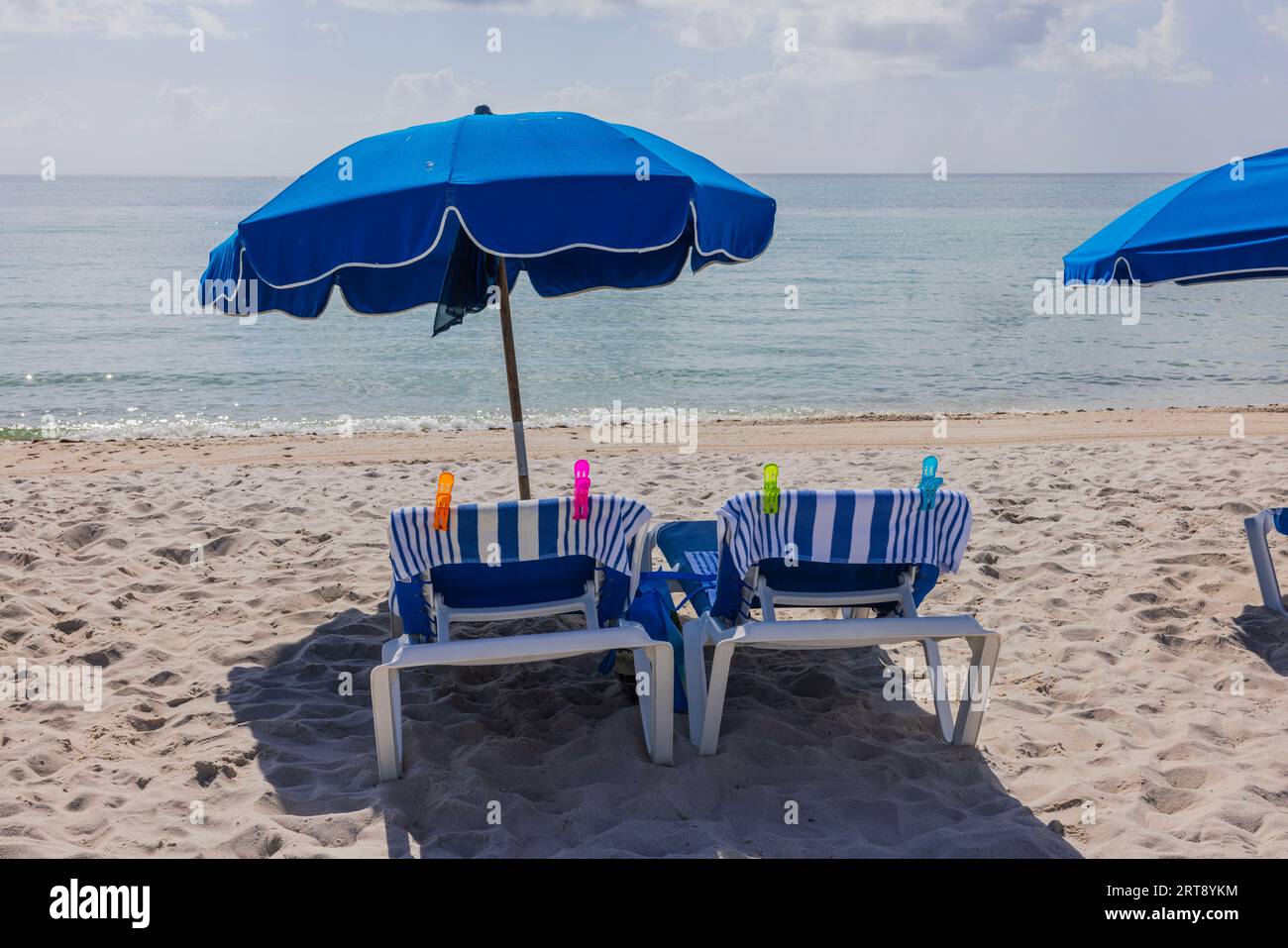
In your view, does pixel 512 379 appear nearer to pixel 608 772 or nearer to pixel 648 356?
pixel 608 772

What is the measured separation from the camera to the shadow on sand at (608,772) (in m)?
3.28

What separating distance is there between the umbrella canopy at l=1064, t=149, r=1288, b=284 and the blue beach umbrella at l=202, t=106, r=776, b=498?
4.81 feet

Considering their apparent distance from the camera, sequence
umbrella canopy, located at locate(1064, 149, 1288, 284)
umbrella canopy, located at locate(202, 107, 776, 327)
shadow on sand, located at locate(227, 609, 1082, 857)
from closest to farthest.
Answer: shadow on sand, located at locate(227, 609, 1082, 857) < umbrella canopy, located at locate(202, 107, 776, 327) < umbrella canopy, located at locate(1064, 149, 1288, 284)

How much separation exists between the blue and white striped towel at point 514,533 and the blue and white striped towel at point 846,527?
375 millimetres

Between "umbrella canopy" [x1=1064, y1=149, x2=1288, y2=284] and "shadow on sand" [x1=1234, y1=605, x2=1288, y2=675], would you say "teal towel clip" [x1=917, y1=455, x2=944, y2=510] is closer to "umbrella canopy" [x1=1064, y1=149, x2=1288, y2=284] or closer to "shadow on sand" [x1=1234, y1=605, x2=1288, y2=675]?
"umbrella canopy" [x1=1064, y1=149, x2=1288, y2=284]

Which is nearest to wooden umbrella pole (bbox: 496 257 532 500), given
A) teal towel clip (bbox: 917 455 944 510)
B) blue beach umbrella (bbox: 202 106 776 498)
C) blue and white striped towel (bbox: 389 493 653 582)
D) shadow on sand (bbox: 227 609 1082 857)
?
blue beach umbrella (bbox: 202 106 776 498)

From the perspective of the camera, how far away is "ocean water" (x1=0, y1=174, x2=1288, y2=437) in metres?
14.9

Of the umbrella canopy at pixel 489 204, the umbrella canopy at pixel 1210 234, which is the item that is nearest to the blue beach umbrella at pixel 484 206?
the umbrella canopy at pixel 489 204

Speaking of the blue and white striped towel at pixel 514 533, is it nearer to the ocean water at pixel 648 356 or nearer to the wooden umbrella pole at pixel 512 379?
the wooden umbrella pole at pixel 512 379

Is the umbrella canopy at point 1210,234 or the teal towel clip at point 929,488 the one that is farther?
the umbrella canopy at point 1210,234

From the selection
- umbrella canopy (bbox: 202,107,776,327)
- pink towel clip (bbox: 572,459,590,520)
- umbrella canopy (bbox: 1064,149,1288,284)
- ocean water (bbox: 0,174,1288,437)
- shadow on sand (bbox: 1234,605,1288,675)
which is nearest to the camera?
umbrella canopy (bbox: 202,107,776,327)

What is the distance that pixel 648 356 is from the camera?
61.9 feet

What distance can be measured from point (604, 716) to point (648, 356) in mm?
14986
